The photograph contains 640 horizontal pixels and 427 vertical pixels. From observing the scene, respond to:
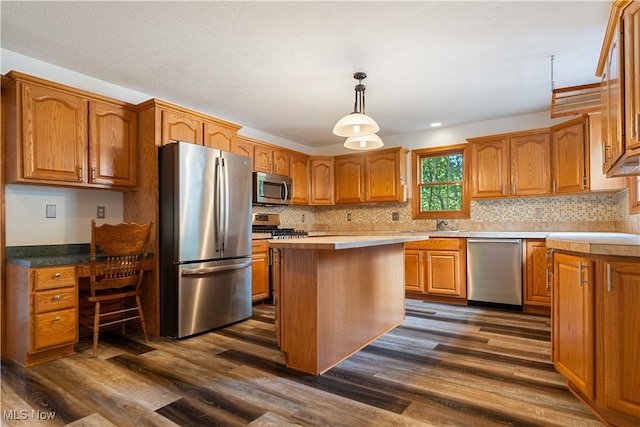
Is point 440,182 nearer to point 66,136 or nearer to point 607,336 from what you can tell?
point 607,336

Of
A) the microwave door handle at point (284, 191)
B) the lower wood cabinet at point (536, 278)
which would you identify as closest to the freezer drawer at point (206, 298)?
the microwave door handle at point (284, 191)

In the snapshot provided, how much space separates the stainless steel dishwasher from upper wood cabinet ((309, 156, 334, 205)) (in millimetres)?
2368

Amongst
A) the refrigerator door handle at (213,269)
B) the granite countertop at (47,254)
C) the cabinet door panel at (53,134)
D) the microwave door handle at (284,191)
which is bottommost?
the refrigerator door handle at (213,269)

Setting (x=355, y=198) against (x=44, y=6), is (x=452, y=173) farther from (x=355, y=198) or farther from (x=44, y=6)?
(x=44, y=6)

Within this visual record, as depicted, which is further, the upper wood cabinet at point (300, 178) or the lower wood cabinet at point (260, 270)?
the upper wood cabinet at point (300, 178)

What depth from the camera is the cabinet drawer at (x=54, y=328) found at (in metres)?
2.47

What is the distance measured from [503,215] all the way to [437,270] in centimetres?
118

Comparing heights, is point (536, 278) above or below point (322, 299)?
below

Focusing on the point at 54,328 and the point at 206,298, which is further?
the point at 206,298

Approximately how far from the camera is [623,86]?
1.87m

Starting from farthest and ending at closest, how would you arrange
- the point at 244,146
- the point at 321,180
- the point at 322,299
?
the point at 321,180 < the point at 244,146 < the point at 322,299

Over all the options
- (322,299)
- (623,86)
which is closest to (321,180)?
(322,299)

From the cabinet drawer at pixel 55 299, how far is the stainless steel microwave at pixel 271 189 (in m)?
2.39

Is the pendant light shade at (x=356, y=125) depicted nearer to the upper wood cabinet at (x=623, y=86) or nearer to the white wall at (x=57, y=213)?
the upper wood cabinet at (x=623, y=86)
